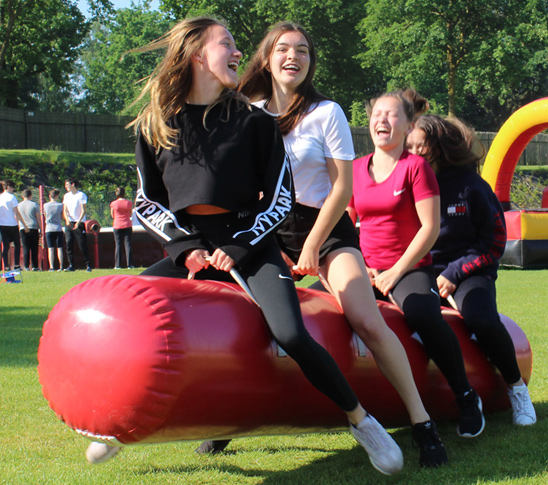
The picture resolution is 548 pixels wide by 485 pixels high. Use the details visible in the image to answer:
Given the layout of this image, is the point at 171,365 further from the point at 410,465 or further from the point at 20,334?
the point at 20,334

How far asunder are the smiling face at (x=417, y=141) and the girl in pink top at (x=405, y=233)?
0.28m

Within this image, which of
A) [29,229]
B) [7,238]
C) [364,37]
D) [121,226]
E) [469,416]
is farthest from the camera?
[364,37]

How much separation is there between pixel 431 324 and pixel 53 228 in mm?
13136

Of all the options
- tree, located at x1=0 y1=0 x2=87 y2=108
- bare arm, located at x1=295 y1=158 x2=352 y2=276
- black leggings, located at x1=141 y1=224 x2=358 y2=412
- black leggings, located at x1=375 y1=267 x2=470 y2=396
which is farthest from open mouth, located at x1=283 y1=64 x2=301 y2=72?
tree, located at x1=0 y1=0 x2=87 y2=108

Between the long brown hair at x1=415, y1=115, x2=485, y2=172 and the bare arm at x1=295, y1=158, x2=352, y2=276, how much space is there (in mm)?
1251

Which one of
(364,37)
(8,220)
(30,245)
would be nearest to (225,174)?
(8,220)

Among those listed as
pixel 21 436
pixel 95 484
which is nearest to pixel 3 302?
pixel 21 436

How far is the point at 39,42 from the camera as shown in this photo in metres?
36.5

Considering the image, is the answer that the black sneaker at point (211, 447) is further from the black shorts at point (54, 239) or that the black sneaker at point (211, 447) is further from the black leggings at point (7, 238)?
the black shorts at point (54, 239)

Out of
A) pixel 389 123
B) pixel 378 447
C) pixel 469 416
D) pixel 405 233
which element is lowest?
pixel 469 416

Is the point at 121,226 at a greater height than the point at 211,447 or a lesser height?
lesser

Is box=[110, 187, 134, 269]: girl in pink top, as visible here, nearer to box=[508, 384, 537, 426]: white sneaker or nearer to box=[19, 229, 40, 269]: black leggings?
box=[19, 229, 40, 269]: black leggings

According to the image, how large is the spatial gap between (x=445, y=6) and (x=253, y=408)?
35.5 metres

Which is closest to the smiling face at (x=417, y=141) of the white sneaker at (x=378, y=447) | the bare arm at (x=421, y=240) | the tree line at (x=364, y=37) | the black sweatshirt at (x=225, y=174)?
the bare arm at (x=421, y=240)
